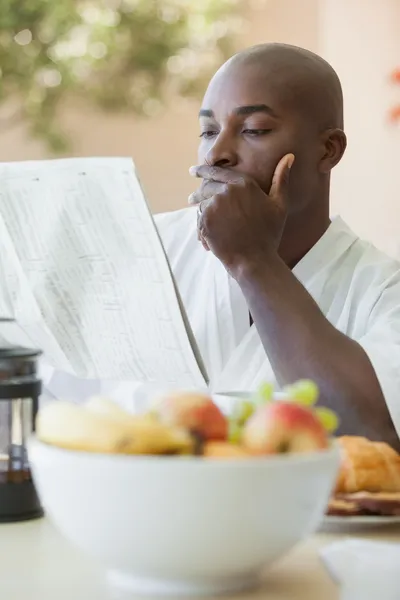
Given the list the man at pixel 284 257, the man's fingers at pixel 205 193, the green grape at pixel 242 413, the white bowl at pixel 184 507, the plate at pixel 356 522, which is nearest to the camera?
the white bowl at pixel 184 507

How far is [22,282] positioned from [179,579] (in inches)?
26.1

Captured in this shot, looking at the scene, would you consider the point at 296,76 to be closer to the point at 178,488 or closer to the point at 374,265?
the point at 374,265

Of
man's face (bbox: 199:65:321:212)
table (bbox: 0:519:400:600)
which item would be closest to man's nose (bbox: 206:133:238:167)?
man's face (bbox: 199:65:321:212)

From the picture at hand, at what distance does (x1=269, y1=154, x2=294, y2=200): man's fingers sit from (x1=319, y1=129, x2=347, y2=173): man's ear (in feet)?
0.32

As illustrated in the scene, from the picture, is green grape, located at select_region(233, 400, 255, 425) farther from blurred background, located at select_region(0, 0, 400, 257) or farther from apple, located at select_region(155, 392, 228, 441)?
blurred background, located at select_region(0, 0, 400, 257)

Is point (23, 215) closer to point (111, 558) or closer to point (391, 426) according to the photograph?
point (391, 426)

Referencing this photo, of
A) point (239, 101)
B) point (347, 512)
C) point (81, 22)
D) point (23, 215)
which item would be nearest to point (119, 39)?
point (81, 22)

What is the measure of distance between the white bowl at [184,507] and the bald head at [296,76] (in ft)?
3.22

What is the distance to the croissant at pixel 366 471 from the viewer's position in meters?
0.98

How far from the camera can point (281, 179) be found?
156cm

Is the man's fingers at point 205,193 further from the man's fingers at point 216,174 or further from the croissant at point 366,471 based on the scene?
the croissant at point 366,471

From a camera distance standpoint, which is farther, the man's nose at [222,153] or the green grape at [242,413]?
the man's nose at [222,153]

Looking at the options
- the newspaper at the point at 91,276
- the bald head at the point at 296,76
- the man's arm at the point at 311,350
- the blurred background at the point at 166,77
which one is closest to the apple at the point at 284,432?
the newspaper at the point at 91,276

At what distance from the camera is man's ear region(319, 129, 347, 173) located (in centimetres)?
167
